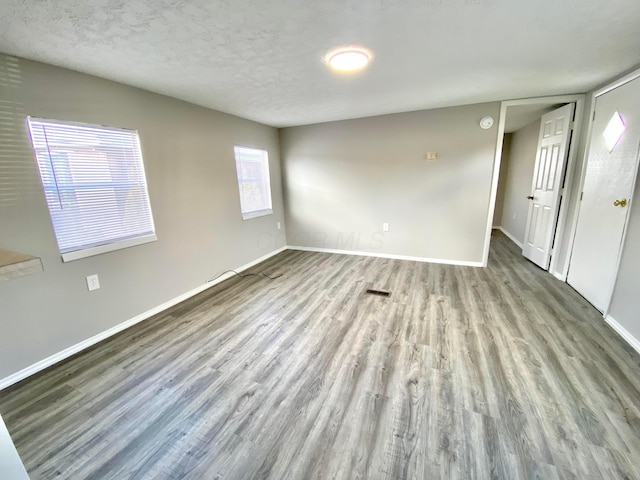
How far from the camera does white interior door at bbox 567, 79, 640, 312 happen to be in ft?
7.23

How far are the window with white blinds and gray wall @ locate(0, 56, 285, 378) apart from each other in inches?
2.6

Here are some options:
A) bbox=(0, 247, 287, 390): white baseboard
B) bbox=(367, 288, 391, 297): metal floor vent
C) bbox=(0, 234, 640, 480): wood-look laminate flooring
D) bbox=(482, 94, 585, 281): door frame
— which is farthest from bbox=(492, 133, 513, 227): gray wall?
bbox=(0, 247, 287, 390): white baseboard

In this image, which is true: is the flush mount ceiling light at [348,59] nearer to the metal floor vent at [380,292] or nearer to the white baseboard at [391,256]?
the metal floor vent at [380,292]

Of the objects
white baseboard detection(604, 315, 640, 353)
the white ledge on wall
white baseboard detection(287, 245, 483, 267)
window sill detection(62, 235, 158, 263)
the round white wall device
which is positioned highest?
the round white wall device

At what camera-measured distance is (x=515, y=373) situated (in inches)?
69.9

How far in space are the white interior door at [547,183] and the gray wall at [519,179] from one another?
21.7 inches

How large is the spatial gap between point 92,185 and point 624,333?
4.57m

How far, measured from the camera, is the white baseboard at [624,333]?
198cm

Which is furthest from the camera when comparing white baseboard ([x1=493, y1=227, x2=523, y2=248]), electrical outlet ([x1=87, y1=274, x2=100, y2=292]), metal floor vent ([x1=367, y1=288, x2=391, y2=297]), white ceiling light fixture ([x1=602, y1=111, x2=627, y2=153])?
white baseboard ([x1=493, y1=227, x2=523, y2=248])

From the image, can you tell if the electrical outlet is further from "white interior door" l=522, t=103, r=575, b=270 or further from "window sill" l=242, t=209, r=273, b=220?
Result: "white interior door" l=522, t=103, r=575, b=270

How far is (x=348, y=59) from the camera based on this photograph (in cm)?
193

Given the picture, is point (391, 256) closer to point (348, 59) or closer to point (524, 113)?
point (524, 113)

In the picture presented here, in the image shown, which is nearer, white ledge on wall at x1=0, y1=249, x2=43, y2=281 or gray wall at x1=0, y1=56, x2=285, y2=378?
white ledge on wall at x1=0, y1=249, x2=43, y2=281

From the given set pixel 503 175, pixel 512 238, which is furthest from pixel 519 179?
pixel 512 238
